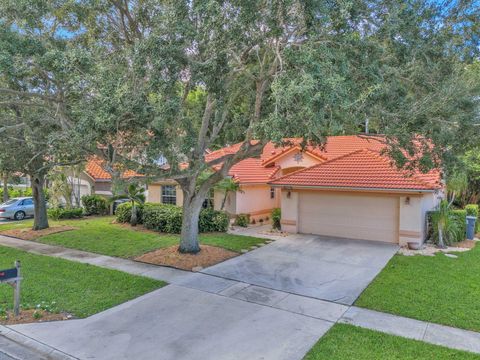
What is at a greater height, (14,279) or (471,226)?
(14,279)

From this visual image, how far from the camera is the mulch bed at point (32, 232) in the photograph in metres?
16.0

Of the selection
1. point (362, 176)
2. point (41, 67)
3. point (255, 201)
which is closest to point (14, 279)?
point (41, 67)

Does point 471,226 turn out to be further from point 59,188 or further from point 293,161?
point 59,188

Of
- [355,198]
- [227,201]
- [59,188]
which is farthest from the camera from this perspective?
[59,188]

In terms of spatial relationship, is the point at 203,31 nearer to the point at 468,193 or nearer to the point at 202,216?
the point at 202,216

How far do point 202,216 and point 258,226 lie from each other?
3.75 metres

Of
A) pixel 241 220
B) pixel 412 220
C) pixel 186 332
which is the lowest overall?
pixel 186 332

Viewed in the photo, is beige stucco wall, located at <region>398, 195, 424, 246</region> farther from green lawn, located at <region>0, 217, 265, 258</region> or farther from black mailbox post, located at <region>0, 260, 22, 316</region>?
black mailbox post, located at <region>0, 260, 22, 316</region>

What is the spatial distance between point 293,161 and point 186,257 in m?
10.7

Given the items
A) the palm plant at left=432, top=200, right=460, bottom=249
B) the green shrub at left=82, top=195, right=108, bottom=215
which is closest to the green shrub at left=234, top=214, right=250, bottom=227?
the palm plant at left=432, top=200, right=460, bottom=249

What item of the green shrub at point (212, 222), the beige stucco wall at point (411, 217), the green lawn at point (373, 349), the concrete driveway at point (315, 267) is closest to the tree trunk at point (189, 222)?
the concrete driveway at point (315, 267)

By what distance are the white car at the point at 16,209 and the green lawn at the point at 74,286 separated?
43.2 feet

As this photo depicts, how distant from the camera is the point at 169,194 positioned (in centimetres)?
2209

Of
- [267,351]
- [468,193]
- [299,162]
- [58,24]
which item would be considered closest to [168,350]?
[267,351]
